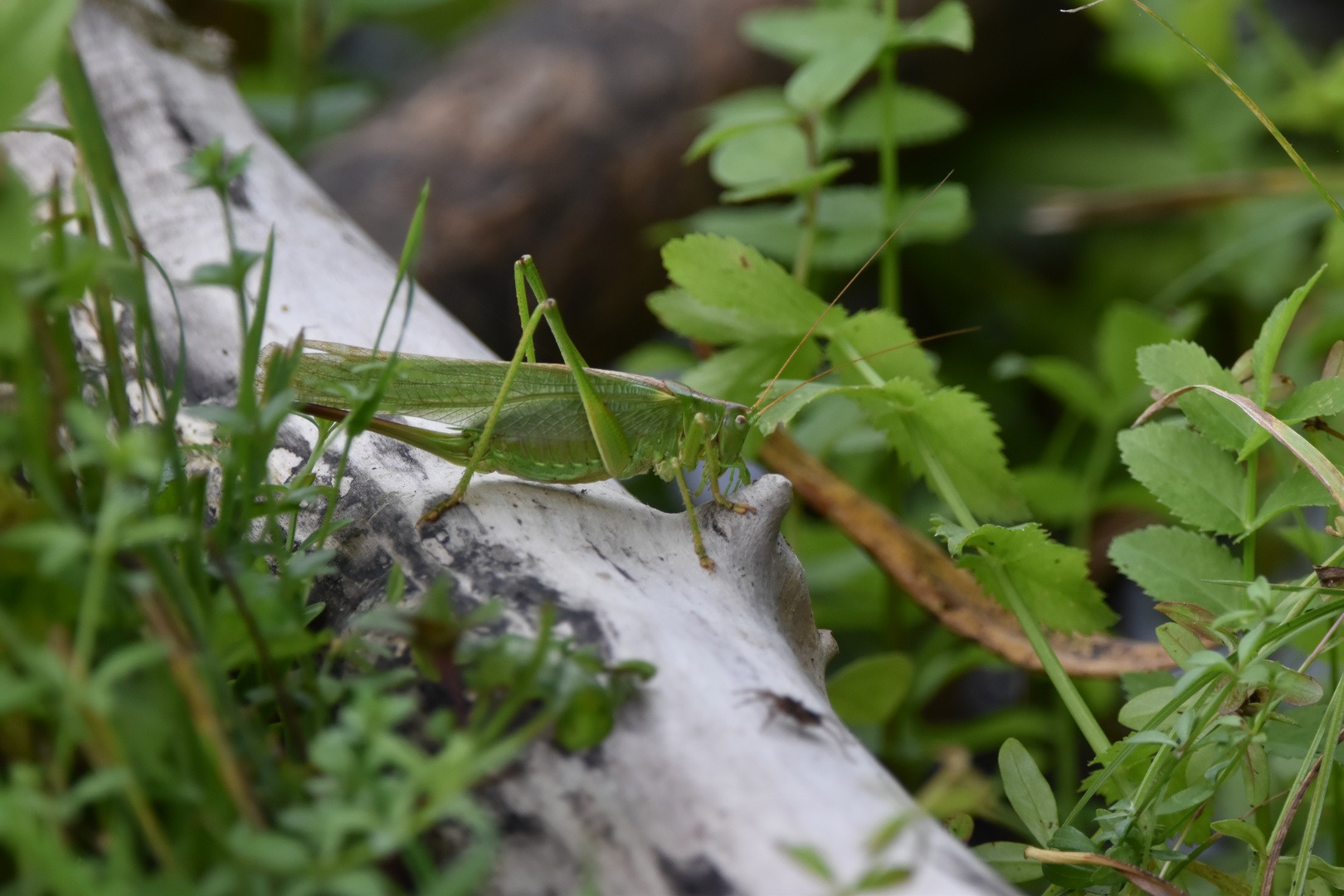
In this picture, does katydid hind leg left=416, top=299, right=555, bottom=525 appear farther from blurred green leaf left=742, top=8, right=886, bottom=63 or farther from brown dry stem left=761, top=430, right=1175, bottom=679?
blurred green leaf left=742, top=8, right=886, bottom=63

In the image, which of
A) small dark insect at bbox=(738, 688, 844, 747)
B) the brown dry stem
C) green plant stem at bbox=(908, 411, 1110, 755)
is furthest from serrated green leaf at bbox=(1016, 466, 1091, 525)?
small dark insect at bbox=(738, 688, 844, 747)

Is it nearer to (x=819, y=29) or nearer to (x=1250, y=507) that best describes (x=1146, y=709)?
(x=1250, y=507)

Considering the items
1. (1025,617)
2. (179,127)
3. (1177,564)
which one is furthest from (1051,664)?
(179,127)

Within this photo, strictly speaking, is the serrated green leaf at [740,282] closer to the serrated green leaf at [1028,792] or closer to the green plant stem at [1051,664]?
the green plant stem at [1051,664]

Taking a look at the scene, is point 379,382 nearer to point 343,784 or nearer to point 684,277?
point 343,784

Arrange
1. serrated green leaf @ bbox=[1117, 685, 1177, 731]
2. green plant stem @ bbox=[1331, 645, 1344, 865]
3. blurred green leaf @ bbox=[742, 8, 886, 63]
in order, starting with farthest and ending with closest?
blurred green leaf @ bbox=[742, 8, 886, 63], green plant stem @ bbox=[1331, 645, 1344, 865], serrated green leaf @ bbox=[1117, 685, 1177, 731]

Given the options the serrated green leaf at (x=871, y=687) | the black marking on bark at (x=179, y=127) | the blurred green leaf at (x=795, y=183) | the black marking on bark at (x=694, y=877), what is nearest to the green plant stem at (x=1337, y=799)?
the serrated green leaf at (x=871, y=687)
